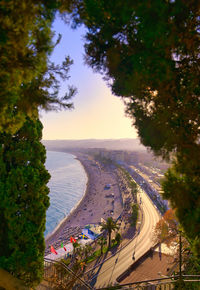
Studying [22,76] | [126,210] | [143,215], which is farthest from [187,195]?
[126,210]

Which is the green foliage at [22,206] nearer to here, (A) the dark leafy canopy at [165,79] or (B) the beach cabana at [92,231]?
(A) the dark leafy canopy at [165,79]

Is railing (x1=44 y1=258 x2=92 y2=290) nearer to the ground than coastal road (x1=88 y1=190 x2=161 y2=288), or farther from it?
farther from it

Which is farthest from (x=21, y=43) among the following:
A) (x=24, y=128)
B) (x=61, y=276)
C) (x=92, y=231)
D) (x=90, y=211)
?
(x=90, y=211)

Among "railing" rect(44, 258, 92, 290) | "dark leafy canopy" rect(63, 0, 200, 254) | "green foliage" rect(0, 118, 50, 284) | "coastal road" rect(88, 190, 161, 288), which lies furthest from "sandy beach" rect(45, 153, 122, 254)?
"dark leafy canopy" rect(63, 0, 200, 254)

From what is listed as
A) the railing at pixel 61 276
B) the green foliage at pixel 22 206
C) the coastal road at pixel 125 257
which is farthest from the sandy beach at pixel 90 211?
the green foliage at pixel 22 206

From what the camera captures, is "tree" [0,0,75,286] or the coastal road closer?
"tree" [0,0,75,286]

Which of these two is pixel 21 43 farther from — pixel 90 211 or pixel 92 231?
pixel 90 211

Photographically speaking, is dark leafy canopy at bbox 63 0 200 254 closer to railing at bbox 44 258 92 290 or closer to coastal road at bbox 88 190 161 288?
railing at bbox 44 258 92 290
